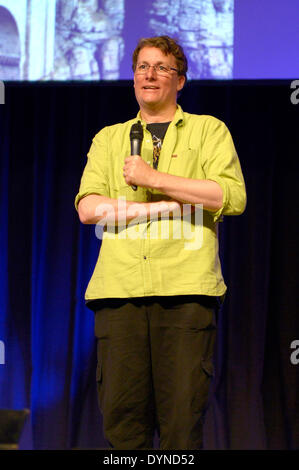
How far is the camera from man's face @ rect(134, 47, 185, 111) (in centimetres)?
195

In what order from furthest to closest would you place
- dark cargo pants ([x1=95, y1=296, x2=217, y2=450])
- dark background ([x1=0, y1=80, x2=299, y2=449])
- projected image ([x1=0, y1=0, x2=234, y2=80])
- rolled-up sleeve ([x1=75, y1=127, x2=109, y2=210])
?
dark background ([x1=0, y1=80, x2=299, y2=449]) < projected image ([x1=0, y1=0, x2=234, y2=80]) < rolled-up sleeve ([x1=75, y1=127, x2=109, y2=210]) < dark cargo pants ([x1=95, y1=296, x2=217, y2=450])

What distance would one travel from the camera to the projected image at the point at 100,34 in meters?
3.33

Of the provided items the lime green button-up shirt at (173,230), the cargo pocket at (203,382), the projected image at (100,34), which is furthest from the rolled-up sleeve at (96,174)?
the projected image at (100,34)

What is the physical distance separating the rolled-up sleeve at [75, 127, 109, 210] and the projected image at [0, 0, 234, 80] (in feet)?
5.03

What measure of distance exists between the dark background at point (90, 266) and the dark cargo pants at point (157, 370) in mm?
1798

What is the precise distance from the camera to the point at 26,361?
3676 millimetres

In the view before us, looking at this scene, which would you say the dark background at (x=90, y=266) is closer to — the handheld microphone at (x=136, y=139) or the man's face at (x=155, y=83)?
the man's face at (x=155, y=83)

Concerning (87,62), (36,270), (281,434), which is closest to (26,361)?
(36,270)

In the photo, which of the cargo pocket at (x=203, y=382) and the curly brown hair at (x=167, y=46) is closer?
the cargo pocket at (x=203, y=382)

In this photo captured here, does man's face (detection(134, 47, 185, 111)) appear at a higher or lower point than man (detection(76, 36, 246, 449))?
higher

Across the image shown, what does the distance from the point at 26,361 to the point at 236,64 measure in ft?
7.26

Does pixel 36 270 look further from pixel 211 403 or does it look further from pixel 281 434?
pixel 281 434

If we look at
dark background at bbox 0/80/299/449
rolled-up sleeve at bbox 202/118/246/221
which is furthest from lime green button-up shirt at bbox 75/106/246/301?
dark background at bbox 0/80/299/449

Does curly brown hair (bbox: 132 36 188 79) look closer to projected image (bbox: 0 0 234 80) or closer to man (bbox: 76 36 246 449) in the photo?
man (bbox: 76 36 246 449)
